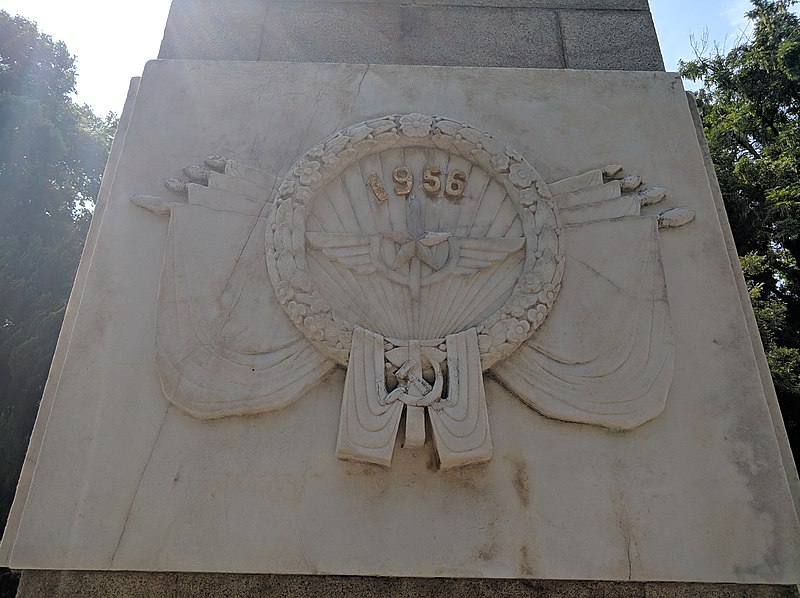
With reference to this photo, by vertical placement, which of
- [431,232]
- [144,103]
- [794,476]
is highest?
[144,103]

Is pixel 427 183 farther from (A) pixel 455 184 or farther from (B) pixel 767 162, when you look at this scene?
(B) pixel 767 162

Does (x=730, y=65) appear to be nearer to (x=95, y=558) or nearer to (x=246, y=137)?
(x=246, y=137)

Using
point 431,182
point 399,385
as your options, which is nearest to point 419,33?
point 431,182

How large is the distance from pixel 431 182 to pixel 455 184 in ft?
0.45

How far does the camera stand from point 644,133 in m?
3.63

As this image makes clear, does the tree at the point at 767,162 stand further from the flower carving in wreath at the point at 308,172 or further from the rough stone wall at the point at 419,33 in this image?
the flower carving in wreath at the point at 308,172

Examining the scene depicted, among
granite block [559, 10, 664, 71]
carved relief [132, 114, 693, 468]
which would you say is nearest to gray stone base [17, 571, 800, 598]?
carved relief [132, 114, 693, 468]

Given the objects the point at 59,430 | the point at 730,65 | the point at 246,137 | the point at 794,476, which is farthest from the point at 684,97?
the point at 730,65

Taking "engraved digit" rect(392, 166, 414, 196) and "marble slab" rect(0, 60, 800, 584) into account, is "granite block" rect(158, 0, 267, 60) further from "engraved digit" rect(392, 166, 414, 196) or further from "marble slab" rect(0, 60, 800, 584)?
"engraved digit" rect(392, 166, 414, 196)

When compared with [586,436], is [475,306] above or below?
above

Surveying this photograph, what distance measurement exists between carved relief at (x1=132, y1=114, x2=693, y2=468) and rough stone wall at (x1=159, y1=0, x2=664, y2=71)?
1013 millimetres

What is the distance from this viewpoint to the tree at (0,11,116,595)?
704cm

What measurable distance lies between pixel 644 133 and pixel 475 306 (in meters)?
1.73

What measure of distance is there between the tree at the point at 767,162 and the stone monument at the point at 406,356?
7475 mm
